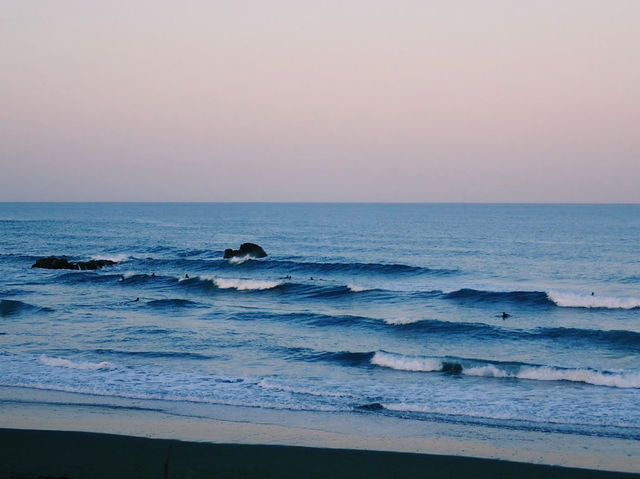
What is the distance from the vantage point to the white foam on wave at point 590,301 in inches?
1205

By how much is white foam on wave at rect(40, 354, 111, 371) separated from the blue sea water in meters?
0.05

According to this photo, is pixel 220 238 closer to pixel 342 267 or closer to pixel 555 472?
pixel 342 267

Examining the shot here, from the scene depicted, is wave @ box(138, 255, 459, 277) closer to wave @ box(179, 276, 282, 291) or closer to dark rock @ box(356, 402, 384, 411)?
wave @ box(179, 276, 282, 291)

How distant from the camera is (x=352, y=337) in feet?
81.4

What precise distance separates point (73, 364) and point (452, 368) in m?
10.8

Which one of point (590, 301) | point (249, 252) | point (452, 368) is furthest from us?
point (249, 252)

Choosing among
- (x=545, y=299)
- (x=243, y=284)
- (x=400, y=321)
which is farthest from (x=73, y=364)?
(x=545, y=299)

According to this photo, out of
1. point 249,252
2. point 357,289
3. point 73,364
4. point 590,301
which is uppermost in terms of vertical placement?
point 249,252

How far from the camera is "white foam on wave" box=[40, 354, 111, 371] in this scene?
Answer: 62.4ft

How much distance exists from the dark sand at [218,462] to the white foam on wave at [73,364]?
21.7 ft

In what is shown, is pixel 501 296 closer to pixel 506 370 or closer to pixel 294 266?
pixel 506 370

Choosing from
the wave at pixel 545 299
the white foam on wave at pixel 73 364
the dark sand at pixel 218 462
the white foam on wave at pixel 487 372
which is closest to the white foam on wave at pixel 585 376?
the white foam on wave at pixel 487 372

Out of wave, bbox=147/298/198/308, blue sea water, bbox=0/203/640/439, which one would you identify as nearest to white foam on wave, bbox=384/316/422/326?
blue sea water, bbox=0/203/640/439

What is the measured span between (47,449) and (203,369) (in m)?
7.53
